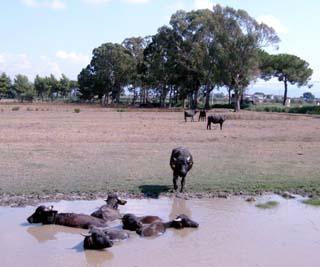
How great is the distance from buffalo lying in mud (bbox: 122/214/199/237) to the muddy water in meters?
0.16

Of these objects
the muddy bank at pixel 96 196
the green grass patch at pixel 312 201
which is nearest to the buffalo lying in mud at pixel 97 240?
the muddy bank at pixel 96 196

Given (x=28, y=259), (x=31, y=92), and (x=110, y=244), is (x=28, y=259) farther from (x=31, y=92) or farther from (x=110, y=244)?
(x=31, y=92)

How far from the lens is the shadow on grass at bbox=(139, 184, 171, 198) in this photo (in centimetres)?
1425

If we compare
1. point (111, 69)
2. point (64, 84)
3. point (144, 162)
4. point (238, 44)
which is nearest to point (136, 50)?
point (111, 69)

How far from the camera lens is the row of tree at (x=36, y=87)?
120 m

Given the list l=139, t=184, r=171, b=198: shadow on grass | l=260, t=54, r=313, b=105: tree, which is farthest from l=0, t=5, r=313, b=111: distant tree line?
l=139, t=184, r=171, b=198: shadow on grass

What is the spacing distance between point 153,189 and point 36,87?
11585cm

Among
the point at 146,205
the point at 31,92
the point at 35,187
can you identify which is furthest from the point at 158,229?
the point at 31,92

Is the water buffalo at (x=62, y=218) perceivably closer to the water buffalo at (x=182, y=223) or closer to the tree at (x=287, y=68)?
the water buffalo at (x=182, y=223)

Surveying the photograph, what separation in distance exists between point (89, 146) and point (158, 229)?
13.8 meters

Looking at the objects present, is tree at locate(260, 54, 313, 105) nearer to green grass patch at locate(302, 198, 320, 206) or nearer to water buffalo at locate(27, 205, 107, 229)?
green grass patch at locate(302, 198, 320, 206)

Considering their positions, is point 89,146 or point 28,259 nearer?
point 28,259

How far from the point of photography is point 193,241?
10289 mm

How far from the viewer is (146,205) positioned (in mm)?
13234
